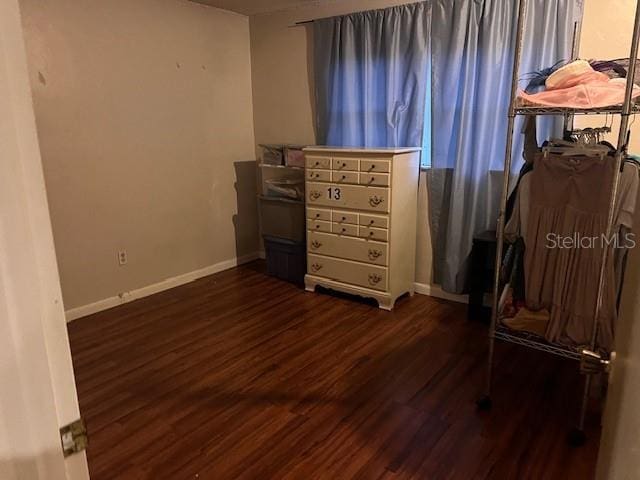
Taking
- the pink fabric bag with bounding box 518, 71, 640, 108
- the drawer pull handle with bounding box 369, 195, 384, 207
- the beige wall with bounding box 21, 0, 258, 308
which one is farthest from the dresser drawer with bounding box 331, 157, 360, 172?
the pink fabric bag with bounding box 518, 71, 640, 108

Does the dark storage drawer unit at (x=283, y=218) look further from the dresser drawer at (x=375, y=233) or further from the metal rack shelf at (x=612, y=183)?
Result: the metal rack shelf at (x=612, y=183)

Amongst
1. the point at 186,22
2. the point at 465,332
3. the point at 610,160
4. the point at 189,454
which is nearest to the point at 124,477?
the point at 189,454

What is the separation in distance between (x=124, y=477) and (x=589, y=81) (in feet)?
8.17

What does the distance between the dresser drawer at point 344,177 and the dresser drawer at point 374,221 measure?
0.88 feet

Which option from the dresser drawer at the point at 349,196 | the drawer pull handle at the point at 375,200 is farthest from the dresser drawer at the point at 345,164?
the drawer pull handle at the point at 375,200

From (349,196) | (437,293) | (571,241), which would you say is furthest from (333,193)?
(571,241)

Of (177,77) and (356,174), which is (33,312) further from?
(177,77)

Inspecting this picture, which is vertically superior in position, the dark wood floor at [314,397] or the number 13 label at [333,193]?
the number 13 label at [333,193]

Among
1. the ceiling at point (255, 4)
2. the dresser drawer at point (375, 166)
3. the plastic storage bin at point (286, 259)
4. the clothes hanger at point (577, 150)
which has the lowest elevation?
the plastic storage bin at point (286, 259)

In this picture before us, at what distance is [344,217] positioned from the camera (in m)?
3.42

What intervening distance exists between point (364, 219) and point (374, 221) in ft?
0.29

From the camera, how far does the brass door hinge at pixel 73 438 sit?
63 cm

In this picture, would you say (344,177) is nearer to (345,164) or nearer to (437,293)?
(345,164)

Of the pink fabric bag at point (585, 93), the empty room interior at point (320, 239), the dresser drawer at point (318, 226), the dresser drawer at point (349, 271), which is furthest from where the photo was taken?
the dresser drawer at point (318, 226)
